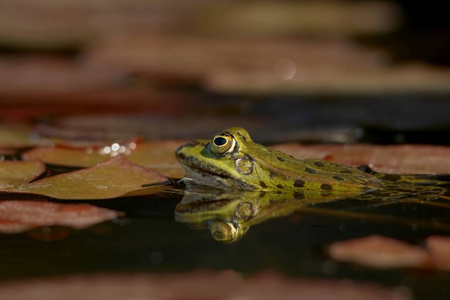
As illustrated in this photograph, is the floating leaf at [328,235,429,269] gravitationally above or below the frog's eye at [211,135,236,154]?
below

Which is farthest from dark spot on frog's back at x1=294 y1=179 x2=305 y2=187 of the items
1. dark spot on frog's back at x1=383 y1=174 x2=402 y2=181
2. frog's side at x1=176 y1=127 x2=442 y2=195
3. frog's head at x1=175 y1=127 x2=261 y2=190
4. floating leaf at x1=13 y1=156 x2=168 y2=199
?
floating leaf at x1=13 y1=156 x2=168 y2=199

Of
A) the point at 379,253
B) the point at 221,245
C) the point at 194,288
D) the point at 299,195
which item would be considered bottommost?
the point at 194,288

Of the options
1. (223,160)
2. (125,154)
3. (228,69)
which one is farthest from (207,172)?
(228,69)

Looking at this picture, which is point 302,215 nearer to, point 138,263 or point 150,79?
point 138,263

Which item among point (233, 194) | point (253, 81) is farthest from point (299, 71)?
point (233, 194)

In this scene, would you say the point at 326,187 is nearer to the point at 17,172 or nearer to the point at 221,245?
the point at 221,245

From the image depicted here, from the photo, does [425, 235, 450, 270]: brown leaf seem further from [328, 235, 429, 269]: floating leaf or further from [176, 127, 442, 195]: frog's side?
[176, 127, 442, 195]: frog's side
